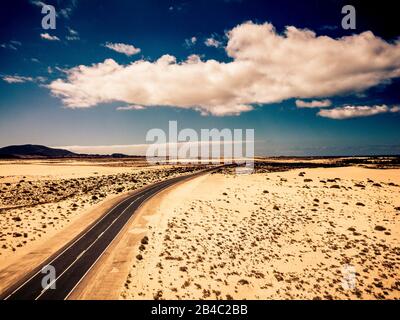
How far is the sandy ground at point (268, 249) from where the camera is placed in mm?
20234

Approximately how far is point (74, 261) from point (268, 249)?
731 inches

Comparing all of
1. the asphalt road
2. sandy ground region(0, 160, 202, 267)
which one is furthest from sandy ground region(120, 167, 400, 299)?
sandy ground region(0, 160, 202, 267)

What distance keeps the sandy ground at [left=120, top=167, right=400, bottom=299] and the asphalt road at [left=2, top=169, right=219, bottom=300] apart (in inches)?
143

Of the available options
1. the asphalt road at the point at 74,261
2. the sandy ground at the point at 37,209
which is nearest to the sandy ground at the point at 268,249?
the asphalt road at the point at 74,261

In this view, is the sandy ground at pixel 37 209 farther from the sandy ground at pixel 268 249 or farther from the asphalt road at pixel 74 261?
the sandy ground at pixel 268 249

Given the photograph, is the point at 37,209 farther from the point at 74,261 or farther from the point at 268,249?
the point at 268,249

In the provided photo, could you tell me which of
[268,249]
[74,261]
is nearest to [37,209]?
[74,261]

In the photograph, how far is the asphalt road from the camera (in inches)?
701

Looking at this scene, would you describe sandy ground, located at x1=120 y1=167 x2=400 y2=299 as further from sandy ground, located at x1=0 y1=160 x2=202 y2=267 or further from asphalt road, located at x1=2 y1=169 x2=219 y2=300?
sandy ground, located at x1=0 y1=160 x2=202 y2=267

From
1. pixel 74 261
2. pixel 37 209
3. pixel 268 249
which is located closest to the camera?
pixel 74 261

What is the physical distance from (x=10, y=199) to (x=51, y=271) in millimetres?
32958

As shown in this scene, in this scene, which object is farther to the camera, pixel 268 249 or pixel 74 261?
pixel 268 249

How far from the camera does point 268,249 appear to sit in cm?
2750
